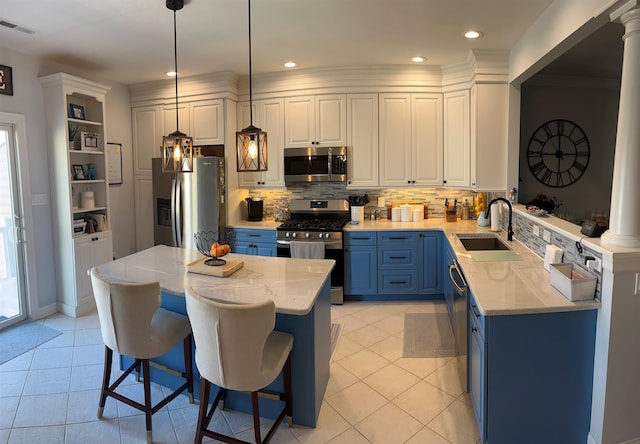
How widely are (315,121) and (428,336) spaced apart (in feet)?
8.93

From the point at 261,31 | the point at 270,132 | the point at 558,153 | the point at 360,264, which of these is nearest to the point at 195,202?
the point at 270,132

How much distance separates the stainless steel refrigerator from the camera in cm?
486

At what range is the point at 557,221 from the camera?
2.99 metres

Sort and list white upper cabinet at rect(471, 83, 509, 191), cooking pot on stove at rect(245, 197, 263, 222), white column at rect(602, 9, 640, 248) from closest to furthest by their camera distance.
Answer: white column at rect(602, 9, 640, 248) < white upper cabinet at rect(471, 83, 509, 191) < cooking pot on stove at rect(245, 197, 263, 222)

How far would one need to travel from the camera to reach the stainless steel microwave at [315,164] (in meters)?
4.85

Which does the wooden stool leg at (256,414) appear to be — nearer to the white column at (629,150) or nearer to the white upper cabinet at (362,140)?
the white column at (629,150)

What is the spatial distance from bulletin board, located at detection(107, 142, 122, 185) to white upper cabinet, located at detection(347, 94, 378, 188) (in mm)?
2960

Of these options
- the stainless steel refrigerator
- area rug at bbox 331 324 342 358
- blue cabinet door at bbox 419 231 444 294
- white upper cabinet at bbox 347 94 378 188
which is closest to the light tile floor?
area rug at bbox 331 324 342 358

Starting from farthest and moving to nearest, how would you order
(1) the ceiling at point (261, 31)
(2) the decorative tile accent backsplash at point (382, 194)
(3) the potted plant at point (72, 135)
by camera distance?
1. (2) the decorative tile accent backsplash at point (382, 194)
2. (3) the potted plant at point (72, 135)
3. (1) the ceiling at point (261, 31)

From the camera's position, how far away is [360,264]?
4.65 m

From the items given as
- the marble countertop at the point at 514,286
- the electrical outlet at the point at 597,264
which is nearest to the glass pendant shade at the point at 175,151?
the marble countertop at the point at 514,286

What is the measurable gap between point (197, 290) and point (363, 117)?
3146 mm

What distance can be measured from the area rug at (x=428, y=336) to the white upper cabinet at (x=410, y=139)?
1569 millimetres

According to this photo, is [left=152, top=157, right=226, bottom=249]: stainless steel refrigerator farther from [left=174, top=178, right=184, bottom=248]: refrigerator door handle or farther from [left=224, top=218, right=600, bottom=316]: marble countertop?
[left=224, top=218, right=600, bottom=316]: marble countertop
